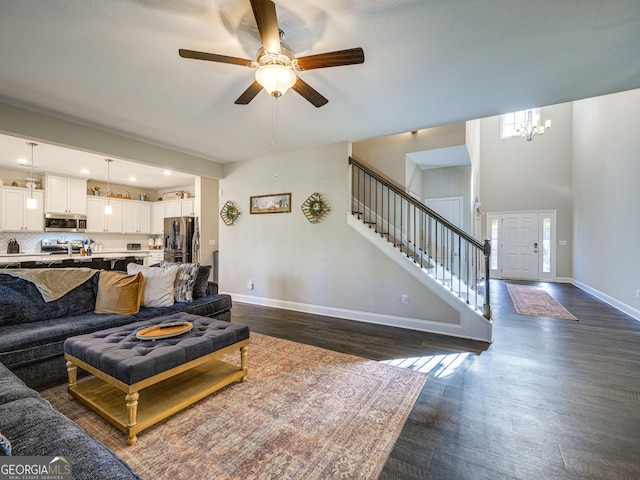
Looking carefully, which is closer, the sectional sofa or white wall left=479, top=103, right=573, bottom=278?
the sectional sofa

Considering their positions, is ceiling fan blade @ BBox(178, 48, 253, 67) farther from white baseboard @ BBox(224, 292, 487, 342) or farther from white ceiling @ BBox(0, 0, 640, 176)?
white baseboard @ BBox(224, 292, 487, 342)

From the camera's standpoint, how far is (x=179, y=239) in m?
6.33

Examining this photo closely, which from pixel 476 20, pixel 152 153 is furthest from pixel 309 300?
pixel 476 20

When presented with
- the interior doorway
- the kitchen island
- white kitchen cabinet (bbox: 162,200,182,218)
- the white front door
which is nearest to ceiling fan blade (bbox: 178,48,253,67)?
the kitchen island

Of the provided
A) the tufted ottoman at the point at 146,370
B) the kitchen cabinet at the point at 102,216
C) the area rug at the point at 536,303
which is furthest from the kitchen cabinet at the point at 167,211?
the area rug at the point at 536,303

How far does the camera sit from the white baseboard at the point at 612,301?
426cm

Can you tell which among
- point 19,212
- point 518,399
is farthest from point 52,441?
point 19,212

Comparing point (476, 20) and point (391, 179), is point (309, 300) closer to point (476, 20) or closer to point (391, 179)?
point (391, 179)

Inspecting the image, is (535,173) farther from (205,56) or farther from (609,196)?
(205,56)

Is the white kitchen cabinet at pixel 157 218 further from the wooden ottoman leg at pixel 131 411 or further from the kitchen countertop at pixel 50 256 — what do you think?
the wooden ottoman leg at pixel 131 411

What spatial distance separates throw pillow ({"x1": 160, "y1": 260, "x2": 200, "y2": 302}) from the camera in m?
3.33

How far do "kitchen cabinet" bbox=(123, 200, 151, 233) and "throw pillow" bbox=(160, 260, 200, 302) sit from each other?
4986mm

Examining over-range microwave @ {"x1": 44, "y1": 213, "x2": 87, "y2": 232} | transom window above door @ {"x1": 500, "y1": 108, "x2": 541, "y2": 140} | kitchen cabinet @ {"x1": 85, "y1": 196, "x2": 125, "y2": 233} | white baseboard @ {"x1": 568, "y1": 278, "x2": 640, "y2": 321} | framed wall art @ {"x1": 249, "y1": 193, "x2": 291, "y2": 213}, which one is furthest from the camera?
transom window above door @ {"x1": 500, "y1": 108, "x2": 541, "y2": 140}

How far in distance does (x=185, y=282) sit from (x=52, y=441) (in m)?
2.49
